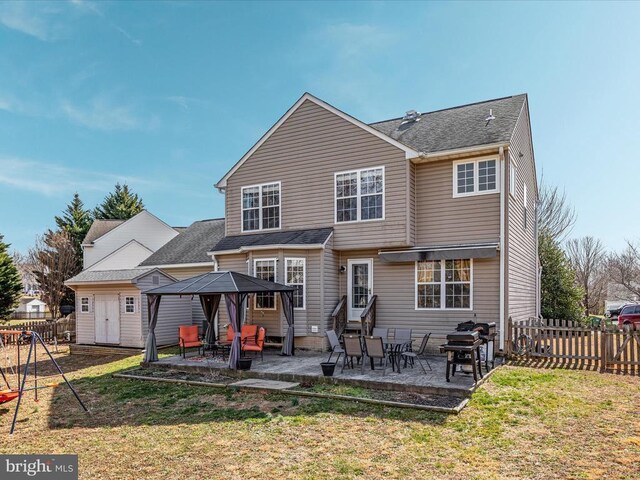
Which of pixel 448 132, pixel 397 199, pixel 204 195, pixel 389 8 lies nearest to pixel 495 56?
pixel 448 132

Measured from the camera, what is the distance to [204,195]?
1469 inches

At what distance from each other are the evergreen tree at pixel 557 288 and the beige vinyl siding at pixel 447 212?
11.5m

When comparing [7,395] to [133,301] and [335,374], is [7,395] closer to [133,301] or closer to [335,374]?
[335,374]

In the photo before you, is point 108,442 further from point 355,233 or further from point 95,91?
point 95,91

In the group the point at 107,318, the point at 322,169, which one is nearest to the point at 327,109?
the point at 322,169

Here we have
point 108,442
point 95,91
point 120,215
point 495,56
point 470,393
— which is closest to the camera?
point 108,442

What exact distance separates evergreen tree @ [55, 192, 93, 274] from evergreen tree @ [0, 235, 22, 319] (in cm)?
882

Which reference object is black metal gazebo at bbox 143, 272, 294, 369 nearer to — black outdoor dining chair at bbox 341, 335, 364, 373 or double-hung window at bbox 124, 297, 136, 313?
black outdoor dining chair at bbox 341, 335, 364, 373

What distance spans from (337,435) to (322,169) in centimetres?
994

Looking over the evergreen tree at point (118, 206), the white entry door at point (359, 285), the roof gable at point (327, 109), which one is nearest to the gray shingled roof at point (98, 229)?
the evergreen tree at point (118, 206)

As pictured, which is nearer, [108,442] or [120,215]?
[108,442]

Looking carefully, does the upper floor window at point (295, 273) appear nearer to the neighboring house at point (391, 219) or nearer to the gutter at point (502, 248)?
the neighboring house at point (391, 219)

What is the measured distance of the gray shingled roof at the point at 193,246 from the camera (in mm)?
19516

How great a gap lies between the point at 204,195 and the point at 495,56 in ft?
94.5
